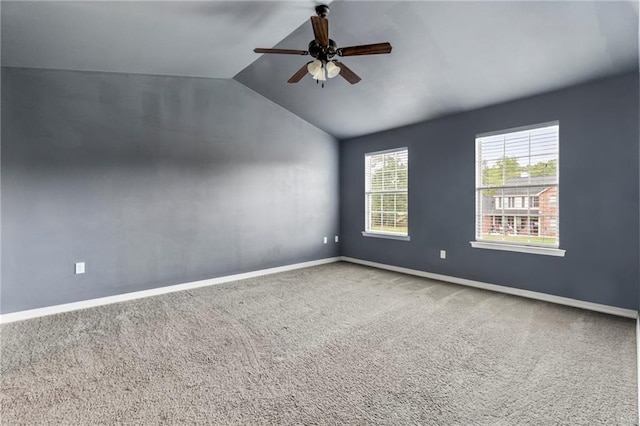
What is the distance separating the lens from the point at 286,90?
4.63 metres

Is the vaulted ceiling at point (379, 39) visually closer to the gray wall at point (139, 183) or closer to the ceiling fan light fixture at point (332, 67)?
the gray wall at point (139, 183)

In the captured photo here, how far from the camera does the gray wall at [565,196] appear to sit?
3119mm

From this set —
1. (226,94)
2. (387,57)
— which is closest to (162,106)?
(226,94)

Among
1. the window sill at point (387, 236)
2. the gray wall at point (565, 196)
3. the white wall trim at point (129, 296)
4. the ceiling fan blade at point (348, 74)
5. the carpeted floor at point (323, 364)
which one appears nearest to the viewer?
the carpeted floor at point (323, 364)

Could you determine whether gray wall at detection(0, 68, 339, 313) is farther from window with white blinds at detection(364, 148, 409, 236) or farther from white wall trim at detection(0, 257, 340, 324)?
window with white blinds at detection(364, 148, 409, 236)

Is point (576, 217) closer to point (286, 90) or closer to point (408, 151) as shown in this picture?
point (408, 151)

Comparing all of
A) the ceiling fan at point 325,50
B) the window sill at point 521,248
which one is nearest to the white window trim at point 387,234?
the window sill at point 521,248

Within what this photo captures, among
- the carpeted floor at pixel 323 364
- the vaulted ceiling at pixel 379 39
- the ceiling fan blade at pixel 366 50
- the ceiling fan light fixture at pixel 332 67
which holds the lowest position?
the carpeted floor at pixel 323 364

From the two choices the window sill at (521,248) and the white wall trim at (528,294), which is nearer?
the white wall trim at (528,294)

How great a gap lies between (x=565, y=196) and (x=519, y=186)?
49 cm

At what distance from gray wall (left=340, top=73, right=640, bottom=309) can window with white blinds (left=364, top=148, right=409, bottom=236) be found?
0.21m

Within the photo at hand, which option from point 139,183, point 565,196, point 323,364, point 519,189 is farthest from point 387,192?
point 139,183

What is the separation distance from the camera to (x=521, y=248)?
382 centimetres

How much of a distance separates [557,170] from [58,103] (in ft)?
18.6
